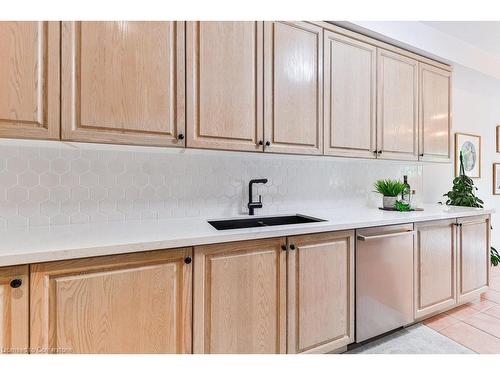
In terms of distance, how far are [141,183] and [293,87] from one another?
1217mm

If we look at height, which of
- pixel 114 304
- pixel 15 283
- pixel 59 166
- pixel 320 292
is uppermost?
pixel 59 166

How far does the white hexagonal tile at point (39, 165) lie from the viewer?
57.8 inches

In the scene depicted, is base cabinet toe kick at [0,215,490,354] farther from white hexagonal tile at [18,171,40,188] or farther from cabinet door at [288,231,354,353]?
white hexagonal tile at [18,171,40,188]

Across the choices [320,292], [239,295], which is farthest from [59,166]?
[320,292]

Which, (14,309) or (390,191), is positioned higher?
(390,191)

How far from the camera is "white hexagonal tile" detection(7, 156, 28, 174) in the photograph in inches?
56.1

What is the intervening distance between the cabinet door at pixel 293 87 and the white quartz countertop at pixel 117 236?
591 mm

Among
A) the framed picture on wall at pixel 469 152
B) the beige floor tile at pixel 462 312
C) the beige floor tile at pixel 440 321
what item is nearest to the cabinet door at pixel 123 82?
the beige floor tile at pixel 440 321

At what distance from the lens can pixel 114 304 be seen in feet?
3.78

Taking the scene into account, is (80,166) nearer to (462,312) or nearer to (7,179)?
(7,179)

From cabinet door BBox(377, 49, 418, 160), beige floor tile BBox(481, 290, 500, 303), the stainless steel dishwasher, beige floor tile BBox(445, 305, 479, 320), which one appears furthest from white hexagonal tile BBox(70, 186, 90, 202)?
beige floor tile BBox(481, 290, 500, 303)

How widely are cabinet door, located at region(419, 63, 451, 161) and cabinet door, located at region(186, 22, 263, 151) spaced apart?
1.72 meters

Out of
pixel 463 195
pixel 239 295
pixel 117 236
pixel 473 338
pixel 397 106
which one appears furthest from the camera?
pixel 463 195

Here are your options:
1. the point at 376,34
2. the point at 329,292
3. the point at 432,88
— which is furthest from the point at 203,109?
the point at 432,88
